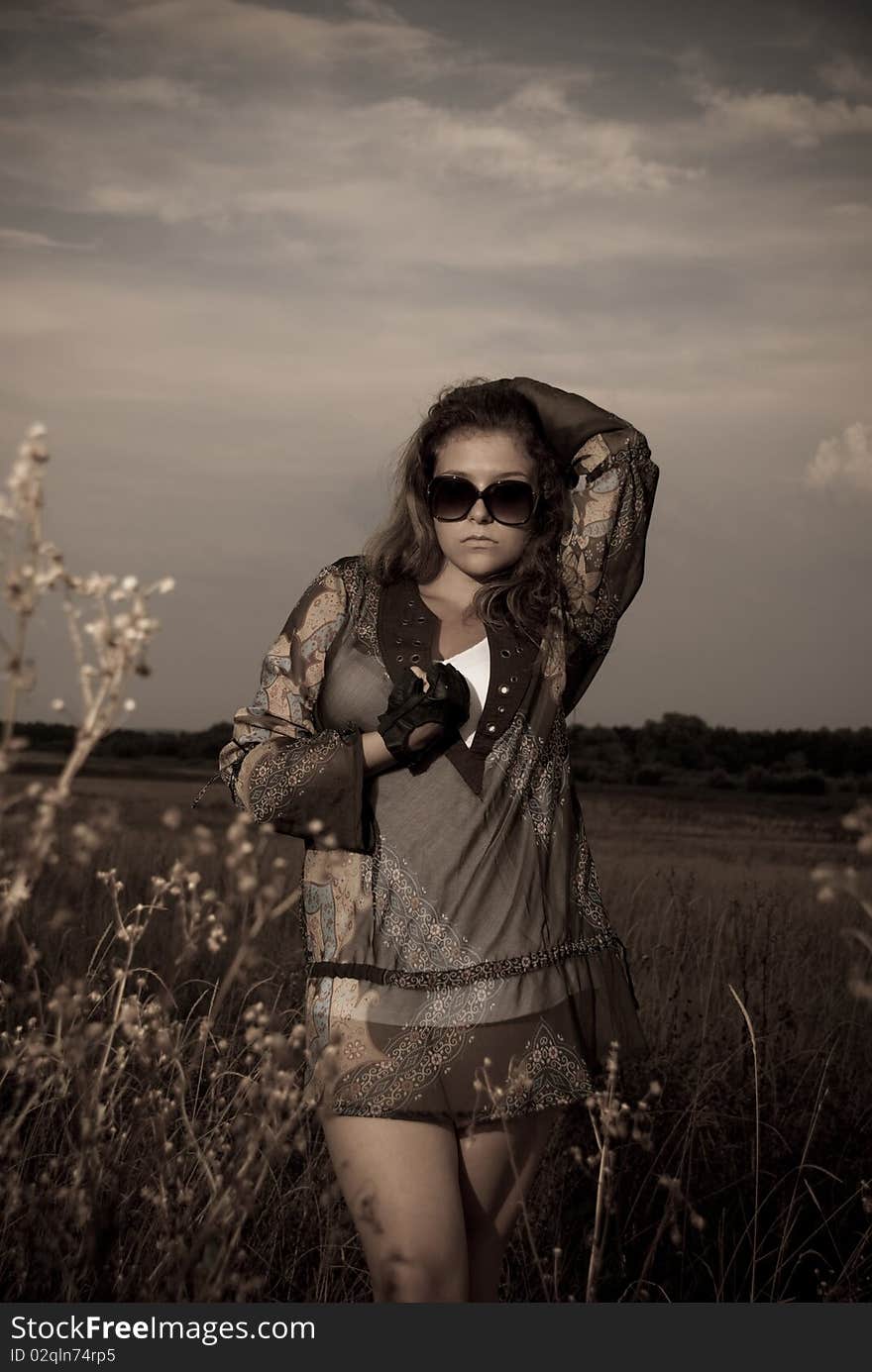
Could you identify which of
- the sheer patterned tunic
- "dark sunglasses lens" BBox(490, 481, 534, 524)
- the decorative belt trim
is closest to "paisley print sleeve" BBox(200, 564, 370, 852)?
the sheer patterned tunic

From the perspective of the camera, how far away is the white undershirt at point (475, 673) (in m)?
2.73

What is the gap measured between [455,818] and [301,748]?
1.13 ft

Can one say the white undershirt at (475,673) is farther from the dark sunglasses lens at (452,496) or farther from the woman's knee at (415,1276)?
the woman's knee at (415,1276)

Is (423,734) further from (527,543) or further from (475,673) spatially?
(527,543)

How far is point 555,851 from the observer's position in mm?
2732

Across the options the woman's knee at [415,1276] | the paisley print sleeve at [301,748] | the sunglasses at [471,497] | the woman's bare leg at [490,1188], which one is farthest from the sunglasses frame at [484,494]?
the woman's knee at [415,1276]

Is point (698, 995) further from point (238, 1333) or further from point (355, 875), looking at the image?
point (238, 1333)

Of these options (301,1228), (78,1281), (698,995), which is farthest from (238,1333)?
(698,995)

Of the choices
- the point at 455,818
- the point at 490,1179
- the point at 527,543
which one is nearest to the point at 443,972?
the point at 455,818

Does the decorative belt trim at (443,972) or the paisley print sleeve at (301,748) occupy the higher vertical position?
the paisley print sleeve at (301,748)

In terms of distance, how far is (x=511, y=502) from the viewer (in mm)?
2873

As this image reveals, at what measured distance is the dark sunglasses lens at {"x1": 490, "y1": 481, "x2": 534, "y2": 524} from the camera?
2857 mm

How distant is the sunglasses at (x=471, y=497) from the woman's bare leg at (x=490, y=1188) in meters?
1.26

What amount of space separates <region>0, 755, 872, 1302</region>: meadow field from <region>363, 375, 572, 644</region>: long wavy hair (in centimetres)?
68
